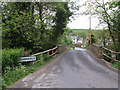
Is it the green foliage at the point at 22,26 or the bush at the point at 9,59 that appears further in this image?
the green foliage at the point at 22,26

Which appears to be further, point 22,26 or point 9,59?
point 22,26

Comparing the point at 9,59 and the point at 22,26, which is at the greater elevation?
the point at 22,26

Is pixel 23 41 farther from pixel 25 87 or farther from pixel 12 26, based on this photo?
pixel 25 87

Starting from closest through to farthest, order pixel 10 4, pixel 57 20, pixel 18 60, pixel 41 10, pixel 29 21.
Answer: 1. pixel 18 60
2. pixel 29 21
3. pixel 10 4
4. pixel 41 10
5. pixel 57 20

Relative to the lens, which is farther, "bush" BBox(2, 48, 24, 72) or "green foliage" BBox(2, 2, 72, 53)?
"green foliage" BBox(2, 2, 72, 53)

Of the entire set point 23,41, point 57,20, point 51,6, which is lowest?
point 23,41

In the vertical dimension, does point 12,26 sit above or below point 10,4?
below

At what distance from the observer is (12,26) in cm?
1132

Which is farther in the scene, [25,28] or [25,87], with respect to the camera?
[25,28]

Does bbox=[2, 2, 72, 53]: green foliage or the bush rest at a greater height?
bbox=[2, 2, 72, 53]: green foliage

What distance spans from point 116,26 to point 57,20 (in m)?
8.15

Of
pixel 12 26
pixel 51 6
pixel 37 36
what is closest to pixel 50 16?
pixel 51 6

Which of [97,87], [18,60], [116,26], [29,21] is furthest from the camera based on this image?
[29,21]

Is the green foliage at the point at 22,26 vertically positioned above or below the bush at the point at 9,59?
above
